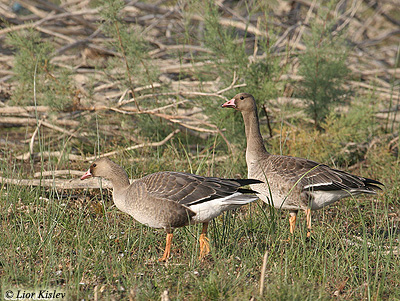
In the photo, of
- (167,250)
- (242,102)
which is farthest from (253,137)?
(167,250)

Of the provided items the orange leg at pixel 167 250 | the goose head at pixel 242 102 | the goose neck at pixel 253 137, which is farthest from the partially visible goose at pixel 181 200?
the goose head at pixel 242 102

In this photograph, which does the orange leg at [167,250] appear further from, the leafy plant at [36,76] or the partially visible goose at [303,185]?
the leafy plant at [36,76]

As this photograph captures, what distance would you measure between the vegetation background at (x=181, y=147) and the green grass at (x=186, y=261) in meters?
Answer: 0.02

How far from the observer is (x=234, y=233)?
4.93m

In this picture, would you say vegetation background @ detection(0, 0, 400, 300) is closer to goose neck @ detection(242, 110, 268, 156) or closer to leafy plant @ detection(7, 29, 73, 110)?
leafy plant @ detection(7, 29, 73, 110)

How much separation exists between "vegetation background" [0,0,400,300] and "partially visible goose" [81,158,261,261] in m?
0.27

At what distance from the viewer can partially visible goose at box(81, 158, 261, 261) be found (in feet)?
14.8

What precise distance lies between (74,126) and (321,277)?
5245mm

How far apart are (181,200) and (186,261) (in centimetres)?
57

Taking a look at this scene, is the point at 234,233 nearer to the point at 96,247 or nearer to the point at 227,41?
the point at 96,247

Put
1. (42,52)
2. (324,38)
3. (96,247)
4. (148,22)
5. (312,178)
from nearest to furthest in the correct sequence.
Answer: (96,247) < (312,178) < (42,52) < (324,38) < (148,22)

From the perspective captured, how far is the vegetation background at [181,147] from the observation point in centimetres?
404

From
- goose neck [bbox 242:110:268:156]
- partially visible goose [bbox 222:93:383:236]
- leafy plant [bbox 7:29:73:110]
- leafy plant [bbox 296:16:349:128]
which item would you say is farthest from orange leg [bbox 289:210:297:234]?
leafy plant [bbox 7:29:73:110]

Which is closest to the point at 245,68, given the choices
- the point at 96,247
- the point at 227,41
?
the point at 227,41
